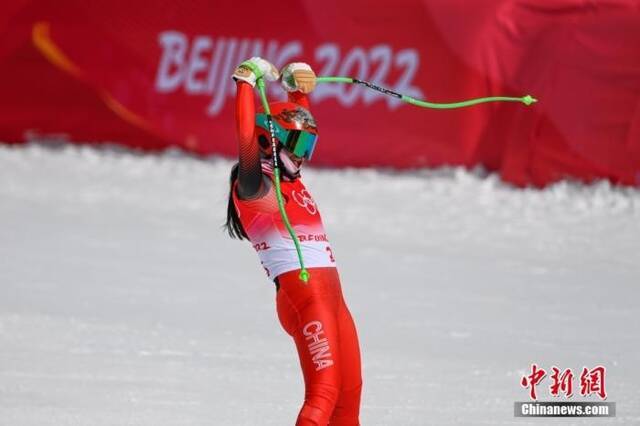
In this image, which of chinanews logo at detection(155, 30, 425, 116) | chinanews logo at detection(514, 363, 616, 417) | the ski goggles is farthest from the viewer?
chinanews logo at detection(155, 30, 425, 116)

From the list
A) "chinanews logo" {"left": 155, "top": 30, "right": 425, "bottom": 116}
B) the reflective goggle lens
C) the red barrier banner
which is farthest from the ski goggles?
"chinanews logo" {"left": 155, "top": 30, "right": 425, "bottom": 116}

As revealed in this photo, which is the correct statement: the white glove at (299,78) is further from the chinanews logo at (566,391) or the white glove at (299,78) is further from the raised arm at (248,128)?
the chinanews logo at (566,391)

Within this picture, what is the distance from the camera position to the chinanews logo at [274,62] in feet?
40.3

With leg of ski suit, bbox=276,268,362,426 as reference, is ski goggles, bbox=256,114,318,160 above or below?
above

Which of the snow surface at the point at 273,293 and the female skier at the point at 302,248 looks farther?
the snow surface at the point at 273,293

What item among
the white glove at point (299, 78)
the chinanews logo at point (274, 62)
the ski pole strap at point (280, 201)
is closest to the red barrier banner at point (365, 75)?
the chinanews logo at point (274, 62)

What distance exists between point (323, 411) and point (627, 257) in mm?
5786

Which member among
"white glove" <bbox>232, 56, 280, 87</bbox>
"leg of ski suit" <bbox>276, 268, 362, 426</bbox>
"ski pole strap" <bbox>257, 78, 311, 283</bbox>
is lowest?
"leg of ski suit" <bbox>276, 268, 362, 426</bbox>

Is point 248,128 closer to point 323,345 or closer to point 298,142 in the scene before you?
point 298,142

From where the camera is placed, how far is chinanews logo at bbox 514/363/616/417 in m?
6.60

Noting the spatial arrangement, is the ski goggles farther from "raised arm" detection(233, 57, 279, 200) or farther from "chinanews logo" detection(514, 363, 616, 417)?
"chinanews logo" detection(514, 363, 616, 417)

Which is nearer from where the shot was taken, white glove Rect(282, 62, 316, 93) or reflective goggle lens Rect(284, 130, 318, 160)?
reflective goggle lens Rect(284, 130, 318, 160)

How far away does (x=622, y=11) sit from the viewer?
11461mm

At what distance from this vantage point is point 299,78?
5336 millimetres
